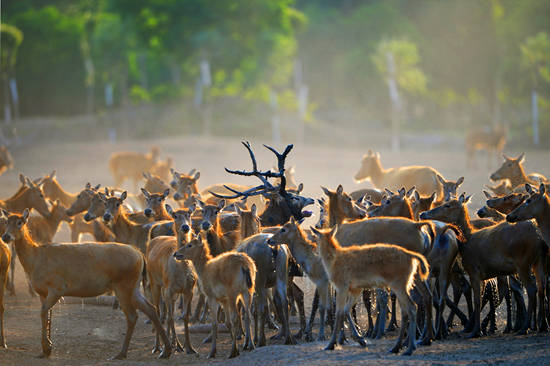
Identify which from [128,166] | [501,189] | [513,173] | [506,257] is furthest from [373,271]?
[128,166]

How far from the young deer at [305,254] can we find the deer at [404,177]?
751 centimetres

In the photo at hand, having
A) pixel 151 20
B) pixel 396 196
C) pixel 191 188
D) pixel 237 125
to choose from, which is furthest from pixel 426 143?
pixel 396 196

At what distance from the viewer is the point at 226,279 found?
413 inches

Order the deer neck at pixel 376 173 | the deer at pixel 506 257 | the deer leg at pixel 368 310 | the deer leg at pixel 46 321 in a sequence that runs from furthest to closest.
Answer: the deer neck at pixel 376 173 < the deer leg at pixel 368 310 < the deer at pixel 506 257 < the deer leg at pixel 46 321

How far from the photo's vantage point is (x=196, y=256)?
10.9m

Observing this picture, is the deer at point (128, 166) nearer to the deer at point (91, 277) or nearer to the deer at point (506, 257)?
the deer at point (91, 277)

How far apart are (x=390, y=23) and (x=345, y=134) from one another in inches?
656

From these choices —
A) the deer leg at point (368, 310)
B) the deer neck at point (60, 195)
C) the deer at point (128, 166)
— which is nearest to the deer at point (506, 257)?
the deer leg at point (368, 310)

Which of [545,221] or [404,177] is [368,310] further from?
[404,177]

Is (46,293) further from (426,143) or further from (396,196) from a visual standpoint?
(426,143)

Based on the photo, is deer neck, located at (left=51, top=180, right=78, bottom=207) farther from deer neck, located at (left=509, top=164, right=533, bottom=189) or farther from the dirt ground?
deer neck, located at (left=509, top=164, right=533, bottom=189)

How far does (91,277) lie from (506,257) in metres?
5.45

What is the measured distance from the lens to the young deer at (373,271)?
9.69 m

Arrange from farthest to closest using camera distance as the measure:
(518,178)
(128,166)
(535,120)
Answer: (535,120)
(128,166)
(518,178)
